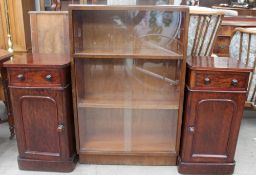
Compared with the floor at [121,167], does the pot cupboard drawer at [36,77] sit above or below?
above

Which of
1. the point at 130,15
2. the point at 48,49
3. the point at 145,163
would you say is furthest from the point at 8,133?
the point at 130,15

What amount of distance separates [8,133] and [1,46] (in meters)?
1.10

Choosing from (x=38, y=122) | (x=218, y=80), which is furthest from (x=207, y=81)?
(x=38, y=122)

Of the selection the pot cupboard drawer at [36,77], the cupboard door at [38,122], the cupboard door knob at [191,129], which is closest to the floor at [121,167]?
the cupboard door at [38,122]

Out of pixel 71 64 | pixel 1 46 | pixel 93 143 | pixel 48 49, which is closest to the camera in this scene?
pixel 71 64

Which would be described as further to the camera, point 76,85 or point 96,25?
point 96,25

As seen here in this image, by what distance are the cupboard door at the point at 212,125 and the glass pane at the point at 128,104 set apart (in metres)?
0.14

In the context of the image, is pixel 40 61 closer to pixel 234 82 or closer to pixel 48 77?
pixel 48 77

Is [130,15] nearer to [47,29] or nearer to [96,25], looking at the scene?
[96,25]

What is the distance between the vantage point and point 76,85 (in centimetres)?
167

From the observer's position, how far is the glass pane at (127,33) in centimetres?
168

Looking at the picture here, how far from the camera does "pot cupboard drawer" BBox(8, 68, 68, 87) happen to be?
5.25 ft

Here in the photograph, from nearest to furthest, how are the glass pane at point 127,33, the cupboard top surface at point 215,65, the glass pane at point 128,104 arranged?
1. the cupboard top surface at point 215,65
2. the glass pane at point 127,33
3. the glass pane at point 128,104

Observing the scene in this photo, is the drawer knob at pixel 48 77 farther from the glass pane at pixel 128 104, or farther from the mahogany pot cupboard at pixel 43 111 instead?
the glass pane at pixel 128 104
